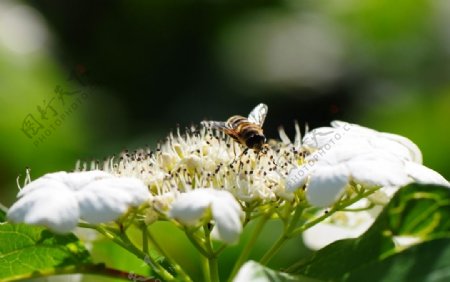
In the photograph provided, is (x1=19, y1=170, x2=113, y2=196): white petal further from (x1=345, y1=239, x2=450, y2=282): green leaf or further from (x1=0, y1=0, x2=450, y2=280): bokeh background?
(x1=0, y1=0, x2=450, y2=280): bokeh background

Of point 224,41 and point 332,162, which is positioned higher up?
point 332,162

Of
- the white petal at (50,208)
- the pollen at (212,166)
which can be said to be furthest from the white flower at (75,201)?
the pollen at (212,166)

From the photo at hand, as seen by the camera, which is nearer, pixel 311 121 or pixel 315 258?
pixel 315 258

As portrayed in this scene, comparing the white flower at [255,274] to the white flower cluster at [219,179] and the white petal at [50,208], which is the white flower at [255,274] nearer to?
the white flower cluster at [219,179]

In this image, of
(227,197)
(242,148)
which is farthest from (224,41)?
(227,197)

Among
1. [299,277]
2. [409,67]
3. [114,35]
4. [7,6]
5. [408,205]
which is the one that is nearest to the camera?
[299,277]

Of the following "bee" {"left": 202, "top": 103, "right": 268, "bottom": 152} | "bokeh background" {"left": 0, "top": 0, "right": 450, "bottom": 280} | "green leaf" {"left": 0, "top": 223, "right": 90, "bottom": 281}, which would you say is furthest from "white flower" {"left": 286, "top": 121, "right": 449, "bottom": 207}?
"bokeh background" {"left": 0, "top": 0, "right": 450, "bottom": 280}

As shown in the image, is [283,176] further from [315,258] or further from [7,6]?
[7,6]
